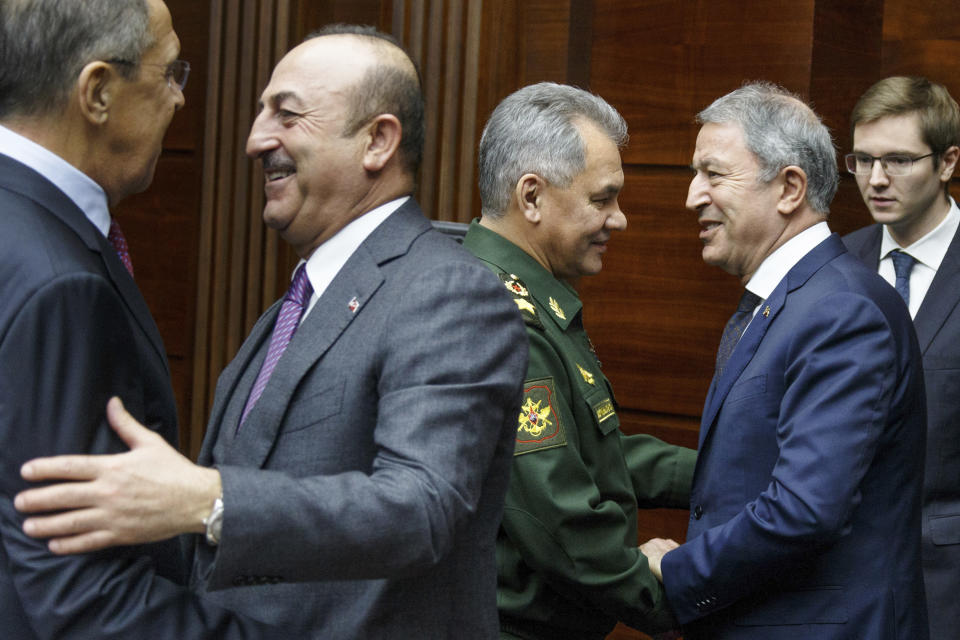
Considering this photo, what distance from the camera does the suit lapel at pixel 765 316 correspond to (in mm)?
2139

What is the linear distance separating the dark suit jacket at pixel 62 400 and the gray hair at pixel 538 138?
3.81ft

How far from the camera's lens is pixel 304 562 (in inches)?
47.1

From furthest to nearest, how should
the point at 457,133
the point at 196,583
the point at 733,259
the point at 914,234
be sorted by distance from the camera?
the point at 457,133
the point at 914,234
the point at 733,259
the point at 196,583

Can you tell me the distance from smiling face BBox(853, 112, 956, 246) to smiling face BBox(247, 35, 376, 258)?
2.10 m

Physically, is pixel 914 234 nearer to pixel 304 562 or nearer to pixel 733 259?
pixel 733 259

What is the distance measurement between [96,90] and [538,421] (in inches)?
38.5

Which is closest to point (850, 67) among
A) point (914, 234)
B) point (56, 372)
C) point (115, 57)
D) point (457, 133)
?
point (914, 234)

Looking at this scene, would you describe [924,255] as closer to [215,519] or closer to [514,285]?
[514,285]

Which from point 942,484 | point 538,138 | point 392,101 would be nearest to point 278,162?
point 392,101

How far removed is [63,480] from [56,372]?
0.39ft

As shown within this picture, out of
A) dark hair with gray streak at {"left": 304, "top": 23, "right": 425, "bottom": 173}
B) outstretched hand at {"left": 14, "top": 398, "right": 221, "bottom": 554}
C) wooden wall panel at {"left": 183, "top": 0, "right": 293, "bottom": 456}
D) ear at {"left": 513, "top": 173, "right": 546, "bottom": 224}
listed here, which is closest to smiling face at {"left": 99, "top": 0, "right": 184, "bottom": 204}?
dark hair with gray streak at {"left": 304, "top": 23, "right": 425, "bottom": 173}

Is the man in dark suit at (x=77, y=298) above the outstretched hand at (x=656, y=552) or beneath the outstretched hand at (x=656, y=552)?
above

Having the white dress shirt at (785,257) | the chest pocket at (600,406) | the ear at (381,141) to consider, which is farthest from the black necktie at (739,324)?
the ear at (381,141)

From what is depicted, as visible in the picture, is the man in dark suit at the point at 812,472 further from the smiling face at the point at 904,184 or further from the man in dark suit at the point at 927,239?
the smiling face at the point at 904,184
